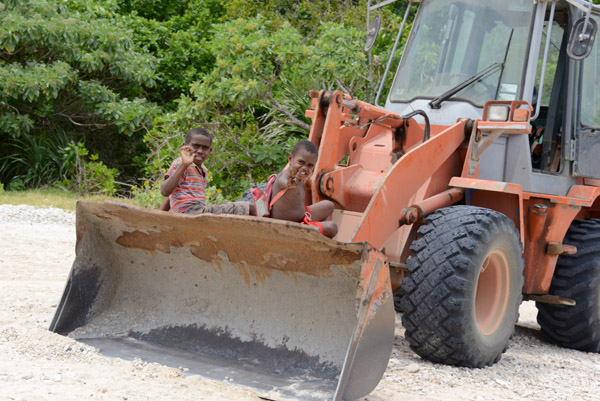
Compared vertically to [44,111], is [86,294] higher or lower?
lower

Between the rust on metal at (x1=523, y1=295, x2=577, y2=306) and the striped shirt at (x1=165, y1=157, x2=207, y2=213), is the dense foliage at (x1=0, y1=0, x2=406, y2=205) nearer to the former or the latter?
the striped shirt at (x1=165, y1=157, x2=207, y2=213)

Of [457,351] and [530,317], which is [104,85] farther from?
[457,351]

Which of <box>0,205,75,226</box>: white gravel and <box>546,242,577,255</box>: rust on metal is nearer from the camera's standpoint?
<box>546,242,577,255</box>: rust on metal

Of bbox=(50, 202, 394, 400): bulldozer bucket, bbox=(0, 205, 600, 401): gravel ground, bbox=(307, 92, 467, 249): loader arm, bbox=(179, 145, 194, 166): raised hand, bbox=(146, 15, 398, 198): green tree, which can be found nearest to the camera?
bbox=(0, 205, 600, 401): gravel ground

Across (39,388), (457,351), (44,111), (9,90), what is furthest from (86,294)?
(44,111)

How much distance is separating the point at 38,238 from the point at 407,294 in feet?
19.4

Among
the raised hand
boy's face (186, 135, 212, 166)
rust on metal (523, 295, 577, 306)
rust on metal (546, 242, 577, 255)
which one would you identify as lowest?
rust on metal (523, 295, 577, 306)

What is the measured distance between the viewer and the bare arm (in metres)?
5.43

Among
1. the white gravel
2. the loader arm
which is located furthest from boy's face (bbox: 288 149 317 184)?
the white gravel

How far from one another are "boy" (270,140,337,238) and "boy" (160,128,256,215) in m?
0.34

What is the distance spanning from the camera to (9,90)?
42.4 feet

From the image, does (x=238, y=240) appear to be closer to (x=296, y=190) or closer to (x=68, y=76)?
(x=296, y=190)

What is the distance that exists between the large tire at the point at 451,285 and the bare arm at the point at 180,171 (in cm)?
165

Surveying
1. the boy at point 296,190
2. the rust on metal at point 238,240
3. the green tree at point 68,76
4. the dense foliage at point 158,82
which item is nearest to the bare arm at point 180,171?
the rust on metal at point 238,240
